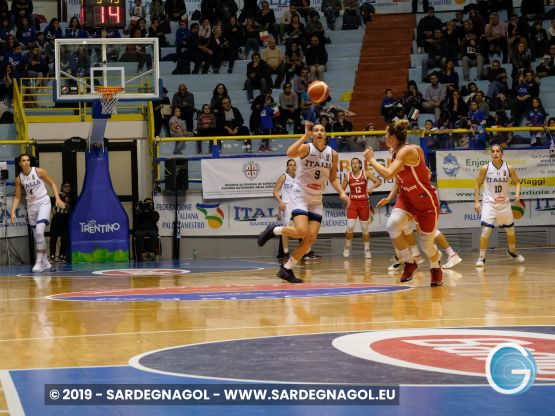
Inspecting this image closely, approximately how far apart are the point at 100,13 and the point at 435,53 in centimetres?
1143

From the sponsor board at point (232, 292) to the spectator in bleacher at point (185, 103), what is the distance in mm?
11230

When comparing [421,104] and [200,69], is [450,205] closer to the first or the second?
[421,104]

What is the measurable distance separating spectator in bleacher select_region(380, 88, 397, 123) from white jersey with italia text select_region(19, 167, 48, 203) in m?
8.74

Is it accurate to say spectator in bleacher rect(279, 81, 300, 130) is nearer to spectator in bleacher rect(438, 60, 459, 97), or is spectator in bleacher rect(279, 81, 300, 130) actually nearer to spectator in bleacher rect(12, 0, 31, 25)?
spectator in bleacher rect(438, 60, 459, 97)

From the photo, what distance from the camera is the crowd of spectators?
2331 centimetres

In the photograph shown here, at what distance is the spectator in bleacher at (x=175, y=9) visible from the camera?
97.0 feet

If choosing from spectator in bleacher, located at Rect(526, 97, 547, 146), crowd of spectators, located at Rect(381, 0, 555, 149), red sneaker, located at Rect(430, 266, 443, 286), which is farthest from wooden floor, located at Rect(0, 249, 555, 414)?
crowd of spectators, located at Rect(381, 0, 555, 149)

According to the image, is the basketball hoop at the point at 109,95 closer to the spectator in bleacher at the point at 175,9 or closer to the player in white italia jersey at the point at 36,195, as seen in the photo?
the player in white italia jersey at the point at 36,195

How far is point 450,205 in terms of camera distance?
23.0m

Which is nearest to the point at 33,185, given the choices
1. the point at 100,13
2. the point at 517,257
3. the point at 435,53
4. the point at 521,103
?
the point at 100,13

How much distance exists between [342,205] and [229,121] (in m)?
3.49

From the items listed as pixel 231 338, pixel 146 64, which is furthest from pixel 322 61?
pixel 231 338

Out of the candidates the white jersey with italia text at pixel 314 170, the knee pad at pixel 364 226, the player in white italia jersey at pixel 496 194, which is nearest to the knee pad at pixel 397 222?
the white jersey with italia text at pixel 314 170

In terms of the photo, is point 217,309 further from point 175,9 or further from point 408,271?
point 175,9
